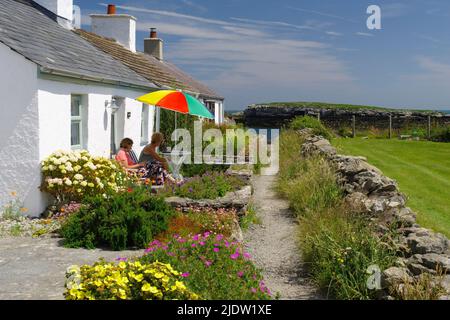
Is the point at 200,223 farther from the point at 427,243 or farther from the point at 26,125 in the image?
the point at 26,125

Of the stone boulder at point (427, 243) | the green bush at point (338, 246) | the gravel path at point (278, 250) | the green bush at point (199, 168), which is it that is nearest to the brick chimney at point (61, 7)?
the green bush at point (199, 168)

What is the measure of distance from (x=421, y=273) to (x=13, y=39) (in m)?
8.19

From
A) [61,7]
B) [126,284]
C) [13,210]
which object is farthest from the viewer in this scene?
[61,7]

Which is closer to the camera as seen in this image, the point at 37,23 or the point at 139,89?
the point at 37,23

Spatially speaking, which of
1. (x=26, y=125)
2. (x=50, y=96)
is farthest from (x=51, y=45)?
(x=26, y=125)

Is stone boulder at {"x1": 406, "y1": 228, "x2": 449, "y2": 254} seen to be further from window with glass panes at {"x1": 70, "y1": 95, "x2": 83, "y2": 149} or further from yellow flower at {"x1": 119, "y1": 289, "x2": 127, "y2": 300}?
window with glass panes at {"x1": 70, "y1": 95, "x2": 83, "y2": 149}

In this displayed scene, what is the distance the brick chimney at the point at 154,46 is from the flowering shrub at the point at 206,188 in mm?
21765

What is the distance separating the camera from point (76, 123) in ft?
36.7

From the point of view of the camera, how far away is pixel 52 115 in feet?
31.6

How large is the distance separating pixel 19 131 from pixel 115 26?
1279cm

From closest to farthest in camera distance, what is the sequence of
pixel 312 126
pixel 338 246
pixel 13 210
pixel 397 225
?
pixel 338 246, pixel 397 225, pixel 13 210, pixel 312 126
